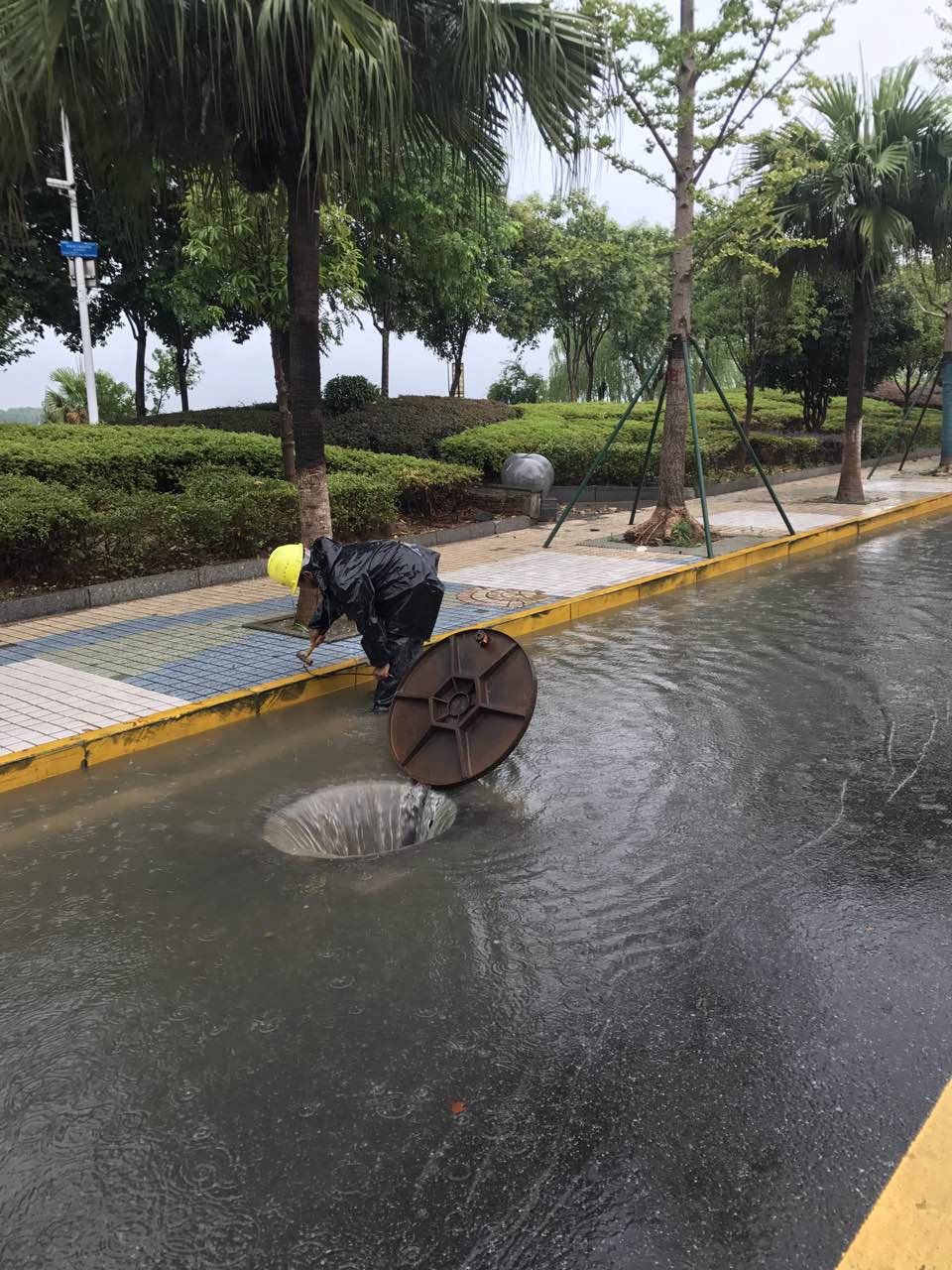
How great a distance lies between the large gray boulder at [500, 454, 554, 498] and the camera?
48.3 ft

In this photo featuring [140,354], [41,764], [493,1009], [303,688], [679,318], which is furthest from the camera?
[140,354]

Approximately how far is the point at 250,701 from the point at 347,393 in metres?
15.0

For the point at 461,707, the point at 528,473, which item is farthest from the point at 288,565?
the point at 528,473

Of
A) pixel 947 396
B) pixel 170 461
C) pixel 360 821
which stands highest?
pixel 947 396

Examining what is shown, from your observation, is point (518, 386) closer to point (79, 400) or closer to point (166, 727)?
point (79, 400)

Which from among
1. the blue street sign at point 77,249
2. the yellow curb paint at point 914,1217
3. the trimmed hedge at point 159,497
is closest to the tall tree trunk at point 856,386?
the trimmed hedge at point 159,497

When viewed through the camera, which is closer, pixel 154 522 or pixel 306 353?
pixel 306 353

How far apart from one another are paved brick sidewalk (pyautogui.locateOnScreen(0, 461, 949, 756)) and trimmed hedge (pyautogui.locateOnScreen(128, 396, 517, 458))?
14.1 ft

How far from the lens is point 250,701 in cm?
631

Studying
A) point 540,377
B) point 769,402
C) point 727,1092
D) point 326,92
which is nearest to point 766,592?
point 326,92

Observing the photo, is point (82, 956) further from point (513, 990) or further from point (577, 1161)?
point (577, 1161)

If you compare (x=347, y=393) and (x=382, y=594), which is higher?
(x=347, y=393)

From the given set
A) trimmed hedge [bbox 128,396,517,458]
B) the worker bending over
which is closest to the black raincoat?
the worker bending over

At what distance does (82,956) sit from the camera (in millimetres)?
3480
